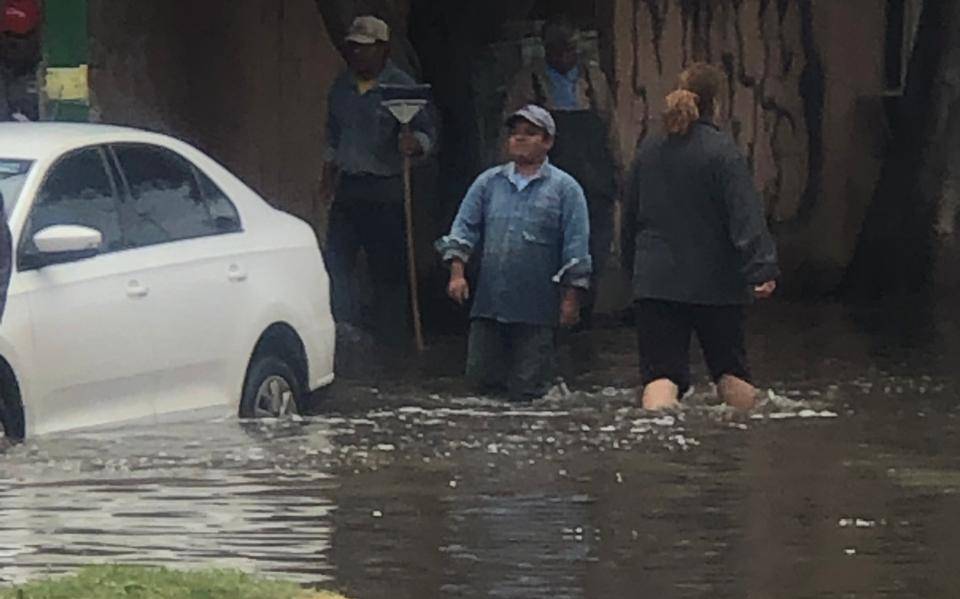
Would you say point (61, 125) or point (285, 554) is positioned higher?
point (61, 125)

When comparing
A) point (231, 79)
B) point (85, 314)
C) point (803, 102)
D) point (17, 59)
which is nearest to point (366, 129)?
point (17, 59)

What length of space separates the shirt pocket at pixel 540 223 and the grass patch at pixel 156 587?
20.0ft

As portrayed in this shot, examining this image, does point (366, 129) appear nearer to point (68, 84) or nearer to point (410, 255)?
point (410, 255)

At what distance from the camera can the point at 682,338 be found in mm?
13234

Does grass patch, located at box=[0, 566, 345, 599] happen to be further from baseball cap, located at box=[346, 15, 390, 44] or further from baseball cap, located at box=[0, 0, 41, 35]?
baseball cap, located at box=[0, 0, 41, 35]

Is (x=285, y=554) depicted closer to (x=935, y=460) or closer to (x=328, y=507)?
(x=328, y=507)

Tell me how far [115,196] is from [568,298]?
2.46m

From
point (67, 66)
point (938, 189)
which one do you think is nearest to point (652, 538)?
point (67, 66)

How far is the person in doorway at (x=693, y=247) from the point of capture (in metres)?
12.8

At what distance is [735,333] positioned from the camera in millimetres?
13164

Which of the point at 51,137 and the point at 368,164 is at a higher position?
the point at 51,137

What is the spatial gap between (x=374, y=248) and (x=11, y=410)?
6.05 m

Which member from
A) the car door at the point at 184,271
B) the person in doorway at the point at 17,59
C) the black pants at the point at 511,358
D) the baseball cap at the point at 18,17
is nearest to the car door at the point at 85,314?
the car door at the point at 184,271

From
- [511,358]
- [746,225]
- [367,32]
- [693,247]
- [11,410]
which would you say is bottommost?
[511,358]
